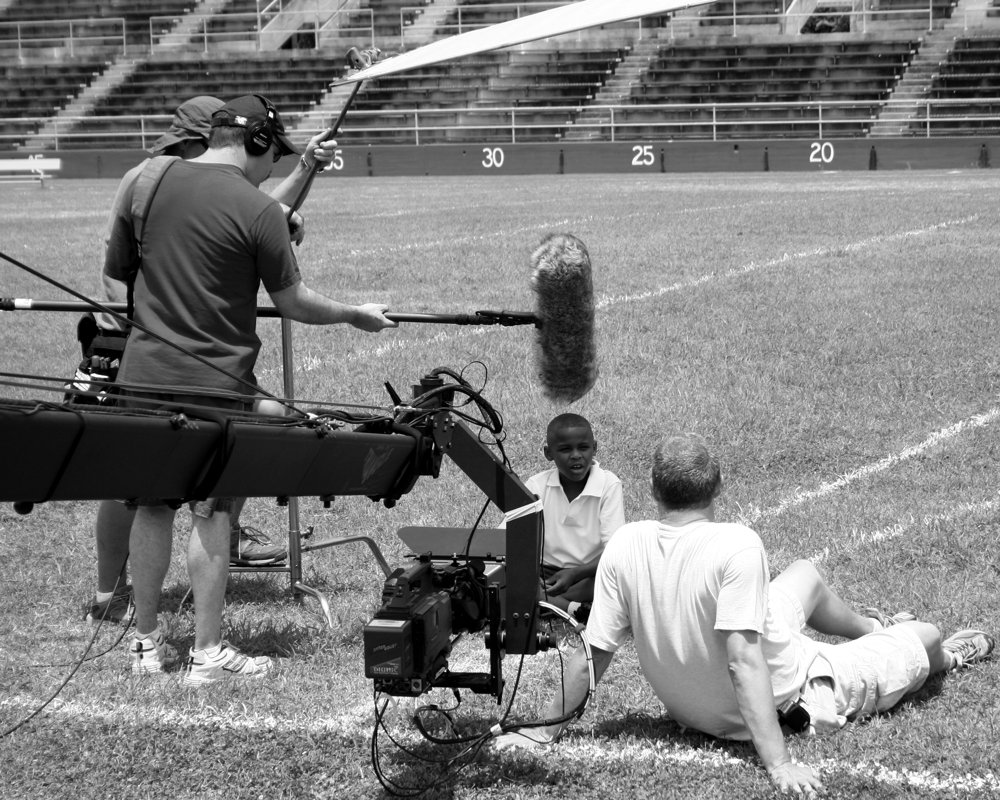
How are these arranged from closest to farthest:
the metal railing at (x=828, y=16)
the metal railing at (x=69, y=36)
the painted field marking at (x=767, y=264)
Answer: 1. the painted field marking at (x=767, y=264)
2. the metal railing at (x=828, y=16)
3. the metal railing at (x=69, y=36)

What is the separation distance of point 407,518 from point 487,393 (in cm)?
224

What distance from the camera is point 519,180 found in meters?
28.3

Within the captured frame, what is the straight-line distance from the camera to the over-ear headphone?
170 inches

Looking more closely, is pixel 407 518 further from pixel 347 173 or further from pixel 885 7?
pixel 885 7

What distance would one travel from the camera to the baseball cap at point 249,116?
433cm

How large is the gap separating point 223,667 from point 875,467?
3.98 meters

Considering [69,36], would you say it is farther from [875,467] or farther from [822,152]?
[875,467]

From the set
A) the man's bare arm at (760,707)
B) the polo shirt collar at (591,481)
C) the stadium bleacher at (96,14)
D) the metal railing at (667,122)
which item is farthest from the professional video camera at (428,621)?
the stadium bleacher at (96,14)

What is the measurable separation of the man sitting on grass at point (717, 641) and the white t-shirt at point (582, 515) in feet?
3.94

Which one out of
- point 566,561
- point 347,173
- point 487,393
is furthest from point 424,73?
point 566,561

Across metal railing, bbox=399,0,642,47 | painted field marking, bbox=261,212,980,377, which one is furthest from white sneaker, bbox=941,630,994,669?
metal railing, bbox=399,0,642,47

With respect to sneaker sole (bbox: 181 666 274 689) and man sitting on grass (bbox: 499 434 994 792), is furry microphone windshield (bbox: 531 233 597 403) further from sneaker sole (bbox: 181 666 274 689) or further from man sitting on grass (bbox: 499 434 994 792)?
sneaker sole (bbox: 181 666 274 689)

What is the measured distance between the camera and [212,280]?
14.0ft

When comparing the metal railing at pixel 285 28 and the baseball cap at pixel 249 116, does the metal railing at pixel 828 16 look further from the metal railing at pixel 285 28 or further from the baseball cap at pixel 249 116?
the baseball cap at pixel 249 116
